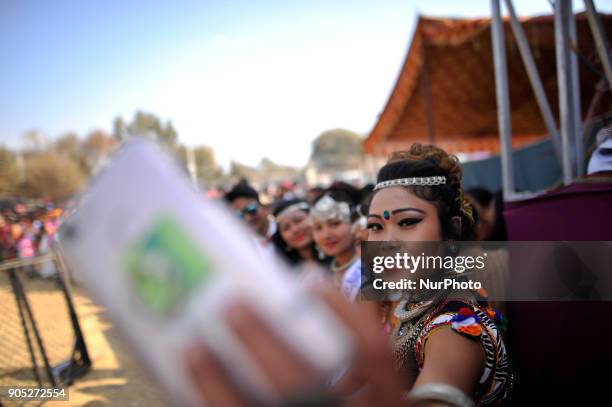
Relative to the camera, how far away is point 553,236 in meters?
1.75

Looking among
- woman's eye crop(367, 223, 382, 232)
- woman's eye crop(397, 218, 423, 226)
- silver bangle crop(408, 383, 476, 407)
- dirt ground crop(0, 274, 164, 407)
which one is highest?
woman's eye crop(397, 218, 423, 226)

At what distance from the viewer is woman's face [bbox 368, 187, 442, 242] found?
1.29m

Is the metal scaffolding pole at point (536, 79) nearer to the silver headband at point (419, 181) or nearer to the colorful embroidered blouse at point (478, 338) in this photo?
the silver headband at point (419, 181)

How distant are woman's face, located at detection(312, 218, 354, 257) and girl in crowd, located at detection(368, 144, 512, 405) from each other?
125 centimetres

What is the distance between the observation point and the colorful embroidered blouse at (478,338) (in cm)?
96

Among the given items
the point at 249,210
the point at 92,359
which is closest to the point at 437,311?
the point at 249,210

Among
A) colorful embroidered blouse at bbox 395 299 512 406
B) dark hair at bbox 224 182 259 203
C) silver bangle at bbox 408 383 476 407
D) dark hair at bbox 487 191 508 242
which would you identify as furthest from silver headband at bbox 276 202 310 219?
silver bangle at bbox 408 383 476 407

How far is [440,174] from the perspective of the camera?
1.37 meters

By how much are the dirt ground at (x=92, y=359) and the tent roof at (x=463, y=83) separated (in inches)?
199

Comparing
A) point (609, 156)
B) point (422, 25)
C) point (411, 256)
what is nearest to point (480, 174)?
point (422, 25)

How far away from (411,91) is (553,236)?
496cm

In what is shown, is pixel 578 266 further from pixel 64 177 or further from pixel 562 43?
pixel 64 177

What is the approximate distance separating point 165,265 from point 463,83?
6.68 meters

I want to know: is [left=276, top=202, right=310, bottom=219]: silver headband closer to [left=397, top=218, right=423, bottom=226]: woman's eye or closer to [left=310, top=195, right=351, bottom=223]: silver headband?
[left=310, top=195, right=351, bottom=223]: silver headband
